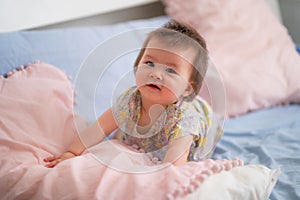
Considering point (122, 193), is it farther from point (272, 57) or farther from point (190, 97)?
point (272, 57)

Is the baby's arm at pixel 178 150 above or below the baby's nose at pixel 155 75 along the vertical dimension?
below

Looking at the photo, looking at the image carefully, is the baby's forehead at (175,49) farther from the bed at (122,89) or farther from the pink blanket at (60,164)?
the pink blanket at (60,164)

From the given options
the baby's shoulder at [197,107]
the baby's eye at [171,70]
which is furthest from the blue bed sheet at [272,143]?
the baby's eye at [171,70]

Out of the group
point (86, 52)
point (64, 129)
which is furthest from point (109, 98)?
point (86, 52)

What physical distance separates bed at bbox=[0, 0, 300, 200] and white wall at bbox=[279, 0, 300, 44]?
1.37 feet

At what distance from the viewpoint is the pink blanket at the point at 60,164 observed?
28.2 inches

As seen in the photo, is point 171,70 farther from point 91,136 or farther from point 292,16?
point 292,16

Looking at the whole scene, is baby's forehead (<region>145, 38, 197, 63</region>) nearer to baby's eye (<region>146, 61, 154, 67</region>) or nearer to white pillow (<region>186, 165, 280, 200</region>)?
baby's eye (<region>146, 61, 154, 67</region>)

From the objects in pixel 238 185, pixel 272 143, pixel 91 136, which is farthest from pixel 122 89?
pixel 272 143

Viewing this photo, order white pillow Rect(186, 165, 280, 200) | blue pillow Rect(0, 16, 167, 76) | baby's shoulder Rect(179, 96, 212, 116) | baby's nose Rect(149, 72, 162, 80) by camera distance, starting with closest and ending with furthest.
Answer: white pillow Rect(186, 165, 280, 200) → baby's nose Rect(149, 72, 162, 80) → baby's shoulder Rect(179, 96, 212, 116) → blue pillow Rect(0, 16, 167, 76)

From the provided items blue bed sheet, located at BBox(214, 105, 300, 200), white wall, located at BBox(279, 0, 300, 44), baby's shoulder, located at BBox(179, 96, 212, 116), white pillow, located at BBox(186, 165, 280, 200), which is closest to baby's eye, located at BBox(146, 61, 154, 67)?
baby's shoulder, located at BBox(179, 96, 212, 116)

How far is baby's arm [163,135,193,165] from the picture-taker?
85 centimetres

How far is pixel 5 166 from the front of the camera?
A: 822 mm

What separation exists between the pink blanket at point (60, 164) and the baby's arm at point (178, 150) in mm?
49
